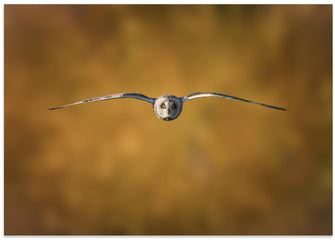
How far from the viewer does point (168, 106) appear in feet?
22.0

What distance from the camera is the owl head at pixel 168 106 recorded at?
264 inches

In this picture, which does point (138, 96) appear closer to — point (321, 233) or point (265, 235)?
point (265, 235)

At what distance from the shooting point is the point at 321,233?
7457 millimetres

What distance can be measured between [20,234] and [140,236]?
2.73 m

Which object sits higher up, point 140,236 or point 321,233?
point 140,236

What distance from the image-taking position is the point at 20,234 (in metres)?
7.48

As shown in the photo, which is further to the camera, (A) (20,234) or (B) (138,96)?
(A) (20,234)

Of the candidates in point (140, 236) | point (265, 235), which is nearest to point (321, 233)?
point (265, 235)

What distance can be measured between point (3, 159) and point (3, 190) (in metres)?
0.72

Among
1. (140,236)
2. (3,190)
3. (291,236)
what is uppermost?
(3,190)

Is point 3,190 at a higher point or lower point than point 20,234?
higher

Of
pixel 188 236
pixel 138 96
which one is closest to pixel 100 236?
pixel 188 236

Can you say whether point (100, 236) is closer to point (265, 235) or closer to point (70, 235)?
point (70, 235)

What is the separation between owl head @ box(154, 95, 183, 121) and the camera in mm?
6715
